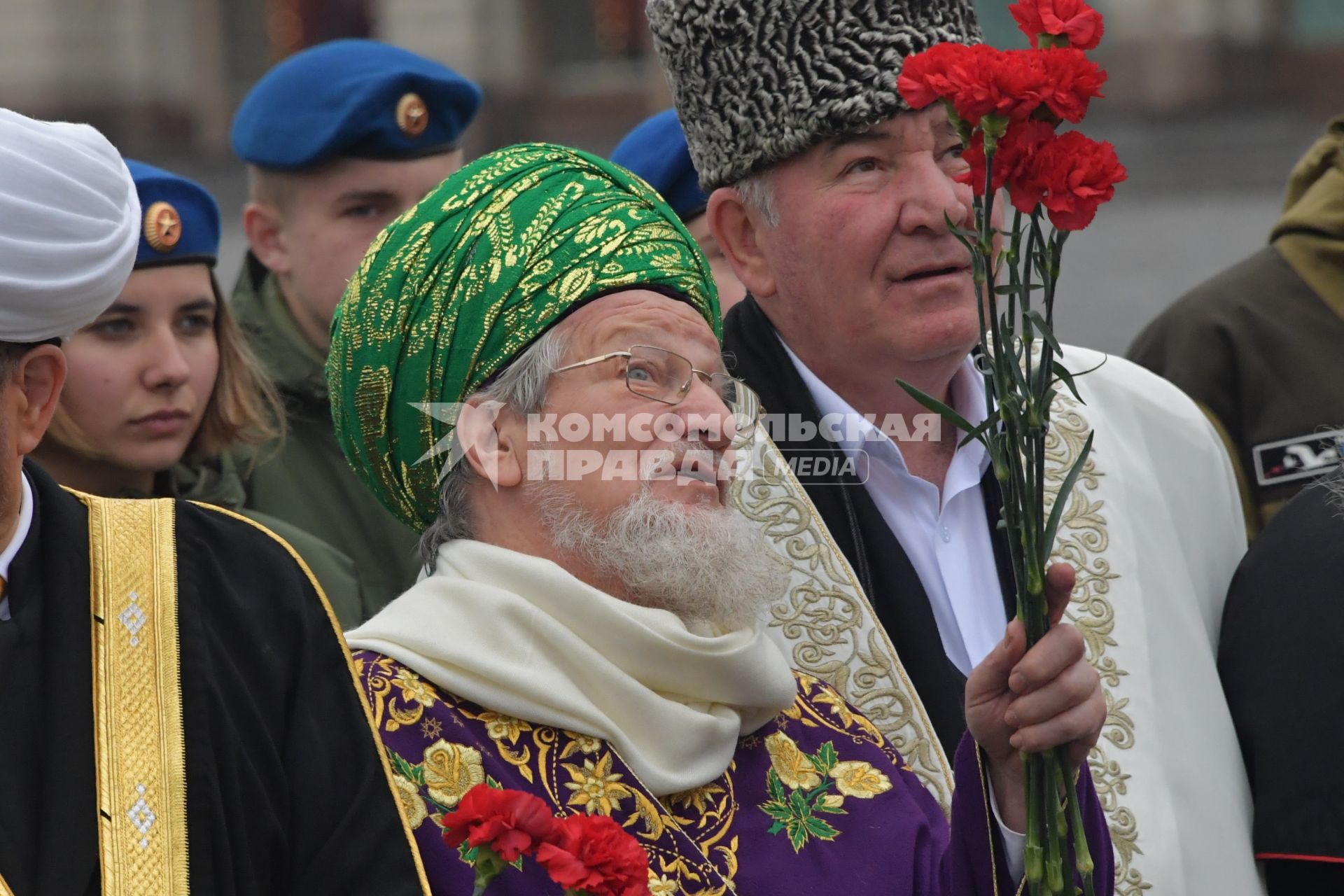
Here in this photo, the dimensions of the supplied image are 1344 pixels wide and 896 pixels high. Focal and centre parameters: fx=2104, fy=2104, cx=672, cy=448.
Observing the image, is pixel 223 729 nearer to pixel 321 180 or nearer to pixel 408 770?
pixel 408 770

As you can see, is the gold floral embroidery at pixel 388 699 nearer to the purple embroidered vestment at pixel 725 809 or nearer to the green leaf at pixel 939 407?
the purple embroidered vestment at pixel 725 809

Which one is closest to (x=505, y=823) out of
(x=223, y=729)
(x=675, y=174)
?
(x=223, y=729)

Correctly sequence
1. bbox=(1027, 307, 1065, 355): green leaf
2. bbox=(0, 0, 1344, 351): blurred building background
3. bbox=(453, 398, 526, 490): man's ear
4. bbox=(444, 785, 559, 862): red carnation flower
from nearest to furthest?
bbox=(444, 785, 559, 862): red carnation flower, bbox=(1027, 307, 1065, 355): green leaf, bbox=(453, 398, 526, 490): man's ear, bbox=(0, 0, 1344, 351): blurred building background

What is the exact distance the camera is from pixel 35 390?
232cm

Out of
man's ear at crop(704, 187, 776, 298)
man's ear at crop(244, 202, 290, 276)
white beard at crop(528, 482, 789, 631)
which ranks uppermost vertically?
man's ear at crop(244, 202, 290, 276)

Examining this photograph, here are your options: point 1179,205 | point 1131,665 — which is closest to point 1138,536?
point 1131,665

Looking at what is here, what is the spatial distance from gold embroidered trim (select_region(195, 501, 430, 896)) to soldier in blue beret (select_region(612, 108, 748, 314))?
2.38 metres

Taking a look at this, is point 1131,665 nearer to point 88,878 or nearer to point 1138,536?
point 1138,536

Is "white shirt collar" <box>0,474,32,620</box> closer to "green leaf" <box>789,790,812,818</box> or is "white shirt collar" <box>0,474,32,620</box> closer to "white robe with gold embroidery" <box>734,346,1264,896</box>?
"green leaf" <box>789,790,812,818</box>

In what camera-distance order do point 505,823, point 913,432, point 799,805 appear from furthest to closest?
1. point 913,432
2. point 799,805
3. point 505,823

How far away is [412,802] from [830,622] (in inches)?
39.8

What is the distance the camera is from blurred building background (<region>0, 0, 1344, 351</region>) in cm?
1583

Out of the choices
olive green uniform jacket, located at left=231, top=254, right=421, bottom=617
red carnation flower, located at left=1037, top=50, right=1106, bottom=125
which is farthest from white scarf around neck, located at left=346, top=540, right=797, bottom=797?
olive green uniform jacket, located at left=231, top=254, right=421, bottom=617

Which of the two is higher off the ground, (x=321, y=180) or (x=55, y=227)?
(x=321, y=180)
